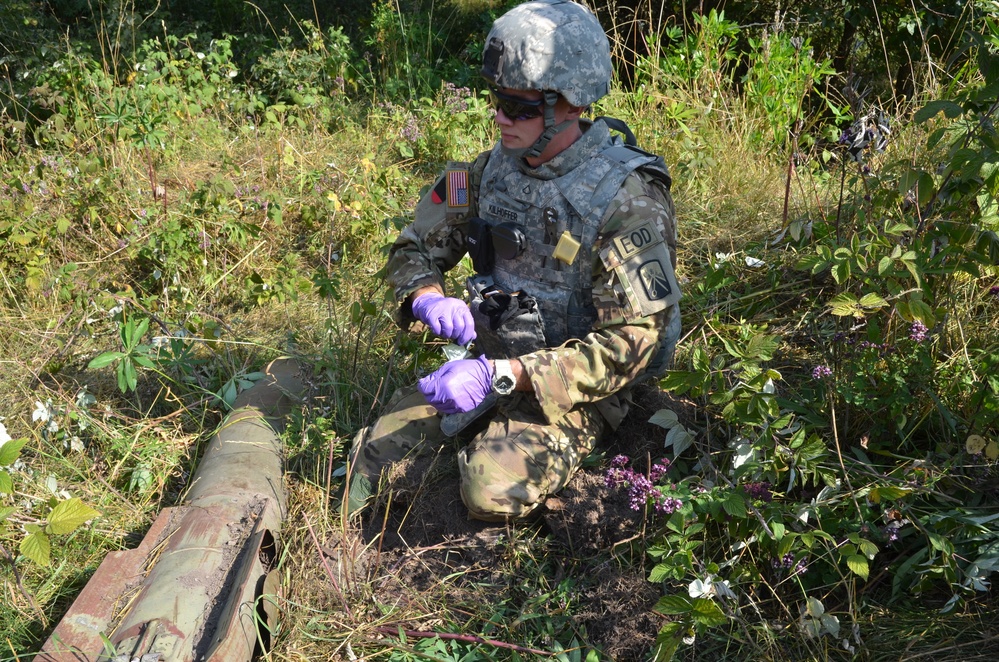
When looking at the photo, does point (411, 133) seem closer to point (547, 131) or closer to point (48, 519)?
point (547, 131)

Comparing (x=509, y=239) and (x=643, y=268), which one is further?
(x=509, y=239)

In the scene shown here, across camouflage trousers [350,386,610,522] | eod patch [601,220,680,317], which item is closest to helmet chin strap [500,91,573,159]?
eod patch [601,220,680,317]

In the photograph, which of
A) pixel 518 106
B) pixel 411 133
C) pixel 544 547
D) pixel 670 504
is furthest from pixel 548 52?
pixel 411 133

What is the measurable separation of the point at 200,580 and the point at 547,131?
1.76 metres

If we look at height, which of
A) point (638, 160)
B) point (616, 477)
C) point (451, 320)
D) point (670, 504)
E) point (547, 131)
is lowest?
point (616, 477)

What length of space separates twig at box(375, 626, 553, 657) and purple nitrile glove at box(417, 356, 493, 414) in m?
0.69

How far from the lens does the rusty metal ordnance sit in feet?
7.45

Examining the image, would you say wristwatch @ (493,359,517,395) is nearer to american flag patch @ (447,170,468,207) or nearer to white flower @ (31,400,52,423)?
american flag patch @ (447,170,468,207)

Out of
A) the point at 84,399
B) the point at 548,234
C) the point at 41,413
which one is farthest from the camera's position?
the point at 84,399

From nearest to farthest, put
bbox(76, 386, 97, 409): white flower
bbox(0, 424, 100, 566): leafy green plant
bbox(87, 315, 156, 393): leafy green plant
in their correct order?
bbox(0, 424, 100, 566): leafy green plant
bbox(87, 315, 156, 393): leafy green plant
bbox(76, 386, 97, 409): white flower

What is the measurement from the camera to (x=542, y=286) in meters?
2.94

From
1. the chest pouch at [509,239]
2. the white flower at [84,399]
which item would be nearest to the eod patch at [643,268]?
the chest pouch at [509,239]

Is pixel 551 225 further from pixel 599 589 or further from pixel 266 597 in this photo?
pixel 266 597

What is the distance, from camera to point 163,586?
7.84ft
